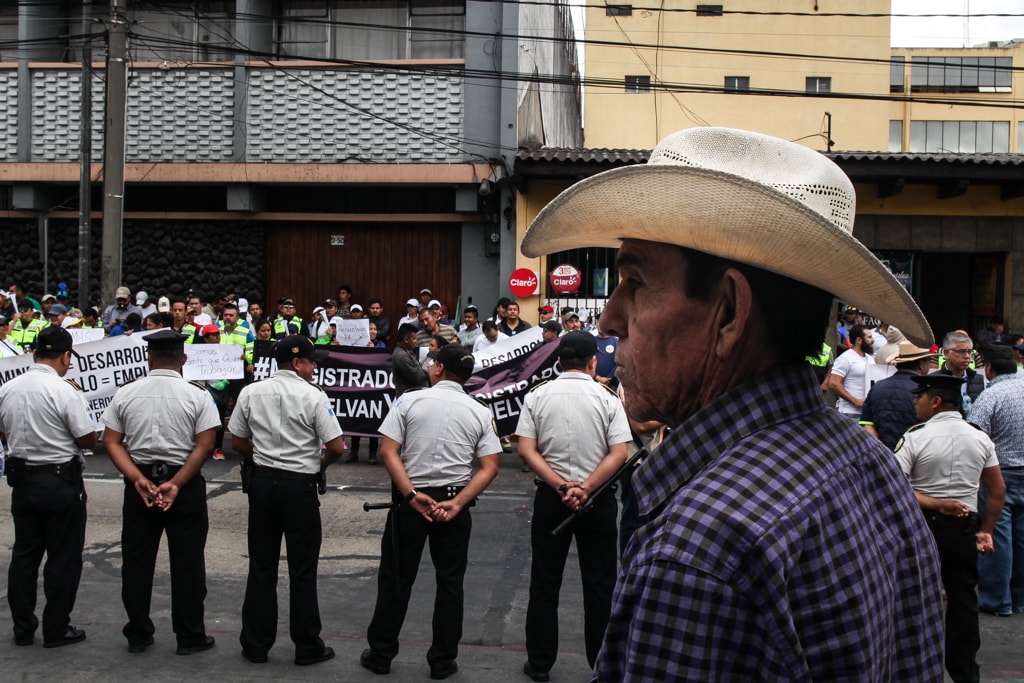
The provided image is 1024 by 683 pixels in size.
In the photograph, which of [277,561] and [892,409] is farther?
[892,409]

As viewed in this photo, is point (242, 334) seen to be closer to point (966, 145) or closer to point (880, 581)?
point (880, 581)

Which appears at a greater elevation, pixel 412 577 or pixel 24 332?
pixel 24 332

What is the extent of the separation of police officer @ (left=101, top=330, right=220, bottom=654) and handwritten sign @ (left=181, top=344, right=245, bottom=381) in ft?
19.5

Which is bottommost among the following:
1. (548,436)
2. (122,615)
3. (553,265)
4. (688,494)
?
(122,615)

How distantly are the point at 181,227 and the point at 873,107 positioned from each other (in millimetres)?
29882

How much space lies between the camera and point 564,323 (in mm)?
13789

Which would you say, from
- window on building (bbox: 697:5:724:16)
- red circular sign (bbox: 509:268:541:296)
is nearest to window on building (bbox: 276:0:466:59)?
red circular sign (bbox: 509:268:541:296)

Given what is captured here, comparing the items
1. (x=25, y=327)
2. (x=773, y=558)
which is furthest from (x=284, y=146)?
(x=773, y=558)

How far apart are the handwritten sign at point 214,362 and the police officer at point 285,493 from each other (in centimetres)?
612

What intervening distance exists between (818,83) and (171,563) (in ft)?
130

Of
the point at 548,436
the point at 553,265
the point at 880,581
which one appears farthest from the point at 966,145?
the point at 880,581

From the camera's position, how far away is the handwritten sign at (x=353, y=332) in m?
14.2

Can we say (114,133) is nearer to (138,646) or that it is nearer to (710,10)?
(138,646)

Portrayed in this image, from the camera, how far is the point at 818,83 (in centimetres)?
4044
